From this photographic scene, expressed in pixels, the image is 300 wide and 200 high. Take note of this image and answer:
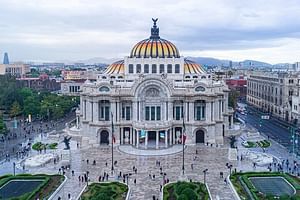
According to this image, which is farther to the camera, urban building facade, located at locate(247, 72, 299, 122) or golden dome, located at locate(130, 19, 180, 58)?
urban building facade, located at locate(247, 72, 299, 122)

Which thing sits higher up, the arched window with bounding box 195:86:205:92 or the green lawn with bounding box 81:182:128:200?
the arched window with bounding box 195:86:205:92

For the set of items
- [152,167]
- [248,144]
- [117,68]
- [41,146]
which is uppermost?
[117,68]

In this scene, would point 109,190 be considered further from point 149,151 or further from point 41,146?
point 41,146

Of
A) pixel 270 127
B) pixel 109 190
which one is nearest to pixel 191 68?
pixel 270 127

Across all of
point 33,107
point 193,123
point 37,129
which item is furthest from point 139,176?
point 33,107

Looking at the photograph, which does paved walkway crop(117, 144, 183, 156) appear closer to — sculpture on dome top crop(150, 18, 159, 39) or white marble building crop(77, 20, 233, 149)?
white marble building crop(77, 20, 233, 149)

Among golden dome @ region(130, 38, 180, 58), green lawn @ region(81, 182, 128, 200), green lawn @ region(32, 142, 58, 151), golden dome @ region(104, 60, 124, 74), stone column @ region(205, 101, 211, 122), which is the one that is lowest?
green lawn @ region(81, 182, 128, 200)

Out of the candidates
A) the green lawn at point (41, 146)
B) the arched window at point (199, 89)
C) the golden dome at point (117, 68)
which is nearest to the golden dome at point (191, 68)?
the arched window at point (199, 89)

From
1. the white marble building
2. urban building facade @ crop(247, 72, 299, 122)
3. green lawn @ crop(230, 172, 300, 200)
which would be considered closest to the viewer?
green lawn @ crop(230, 172, 300, 200)

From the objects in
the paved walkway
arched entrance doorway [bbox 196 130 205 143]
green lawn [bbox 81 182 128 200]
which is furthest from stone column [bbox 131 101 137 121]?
green lawn [bbox 81 182 128 200]
